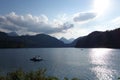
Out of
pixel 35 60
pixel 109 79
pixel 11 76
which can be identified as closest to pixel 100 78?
pixel 109 79

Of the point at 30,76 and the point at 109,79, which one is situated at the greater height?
the point at 30,76

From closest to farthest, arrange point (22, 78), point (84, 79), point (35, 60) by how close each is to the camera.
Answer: point (22, 78)
point (84, 79)
point (35, 60)

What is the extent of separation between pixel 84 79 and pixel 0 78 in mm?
58822

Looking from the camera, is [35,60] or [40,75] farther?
[35,60]

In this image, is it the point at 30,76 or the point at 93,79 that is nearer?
the point at 30,76

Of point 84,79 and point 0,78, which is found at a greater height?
point 0,78

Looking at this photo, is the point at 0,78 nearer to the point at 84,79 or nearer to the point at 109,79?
the point at 84,79

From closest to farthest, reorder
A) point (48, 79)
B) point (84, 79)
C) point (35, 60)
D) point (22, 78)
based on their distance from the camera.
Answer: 1. point (48, 79)
2. point (22, 78)
3. point (84, 79)
4. point (35, 60)

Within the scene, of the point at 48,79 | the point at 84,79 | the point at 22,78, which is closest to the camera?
the point at 48,79

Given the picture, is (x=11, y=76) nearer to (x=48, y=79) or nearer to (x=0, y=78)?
(x=0, y=78)

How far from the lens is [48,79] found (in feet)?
43.9

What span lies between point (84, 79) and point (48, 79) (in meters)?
59.4

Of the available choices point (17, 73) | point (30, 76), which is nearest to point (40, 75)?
point (30, 76)

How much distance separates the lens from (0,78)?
48.0 feet
